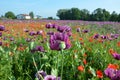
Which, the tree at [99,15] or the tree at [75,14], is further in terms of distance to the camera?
the tree at [75,14]

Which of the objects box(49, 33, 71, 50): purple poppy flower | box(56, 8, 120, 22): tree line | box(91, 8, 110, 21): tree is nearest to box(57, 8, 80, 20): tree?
box(56, 8, 120, 22): tree line

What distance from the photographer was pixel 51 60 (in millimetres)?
4465

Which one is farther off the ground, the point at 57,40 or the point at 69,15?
the point at 57,40

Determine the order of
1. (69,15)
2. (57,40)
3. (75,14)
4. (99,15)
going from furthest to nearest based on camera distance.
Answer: (75,14)
(69,15)
(99,15)
(57,40)

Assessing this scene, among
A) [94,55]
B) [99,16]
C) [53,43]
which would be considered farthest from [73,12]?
[53,43]

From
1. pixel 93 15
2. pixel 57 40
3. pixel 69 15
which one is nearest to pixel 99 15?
pixel 93 15

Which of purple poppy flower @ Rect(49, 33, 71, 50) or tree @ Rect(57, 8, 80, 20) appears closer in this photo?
purple poppy flower @ Rect(49, 33, 71, 50)

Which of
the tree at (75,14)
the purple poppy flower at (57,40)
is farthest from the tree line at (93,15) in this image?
the purple poppy flower at (57,40)

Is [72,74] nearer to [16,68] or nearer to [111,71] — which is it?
[16,68]

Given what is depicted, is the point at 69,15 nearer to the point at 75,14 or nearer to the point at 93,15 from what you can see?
the point at 75,14

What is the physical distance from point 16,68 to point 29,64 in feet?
0.74

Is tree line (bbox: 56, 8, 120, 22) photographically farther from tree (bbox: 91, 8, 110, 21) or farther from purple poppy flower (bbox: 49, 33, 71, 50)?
purple poppy flower (bbox: 49, 33, 71, 50)

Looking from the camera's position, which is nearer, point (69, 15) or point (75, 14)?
point (69, 15)

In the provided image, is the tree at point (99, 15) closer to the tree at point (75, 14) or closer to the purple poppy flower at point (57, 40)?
the tree at point (75, 14)
